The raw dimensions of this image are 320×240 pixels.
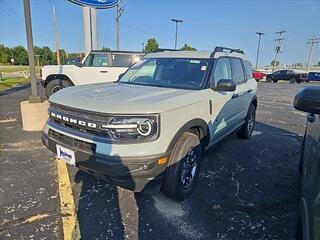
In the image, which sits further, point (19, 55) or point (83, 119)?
point (19, 55)

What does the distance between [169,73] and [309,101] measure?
2.46 m

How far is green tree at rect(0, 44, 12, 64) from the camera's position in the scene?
82938 mm

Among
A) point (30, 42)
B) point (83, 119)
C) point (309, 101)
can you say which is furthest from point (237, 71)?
point (30, 42)

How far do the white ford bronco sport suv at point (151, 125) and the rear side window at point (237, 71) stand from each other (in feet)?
2.04

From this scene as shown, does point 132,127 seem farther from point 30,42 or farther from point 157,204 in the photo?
point 30,42

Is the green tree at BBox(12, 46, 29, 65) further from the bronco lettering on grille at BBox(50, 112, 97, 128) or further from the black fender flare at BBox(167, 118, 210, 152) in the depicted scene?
the black fender flare at BBox(167, 118, 210, 152)

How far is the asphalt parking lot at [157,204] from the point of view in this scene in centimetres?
269

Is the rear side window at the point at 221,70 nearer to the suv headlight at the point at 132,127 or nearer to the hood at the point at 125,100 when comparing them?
the hood at the point at 125,100

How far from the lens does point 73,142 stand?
2857mm

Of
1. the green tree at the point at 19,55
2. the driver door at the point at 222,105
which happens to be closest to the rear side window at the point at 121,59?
the driver door at the point at 222,105

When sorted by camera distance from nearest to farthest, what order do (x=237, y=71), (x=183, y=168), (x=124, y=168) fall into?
(x=124, y=168) < (x=183, y=168) < (x=237, y=71)

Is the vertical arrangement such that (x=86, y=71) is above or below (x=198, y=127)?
above

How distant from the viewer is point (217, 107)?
3.79 meters

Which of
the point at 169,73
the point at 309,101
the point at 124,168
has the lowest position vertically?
the point at 124,168
